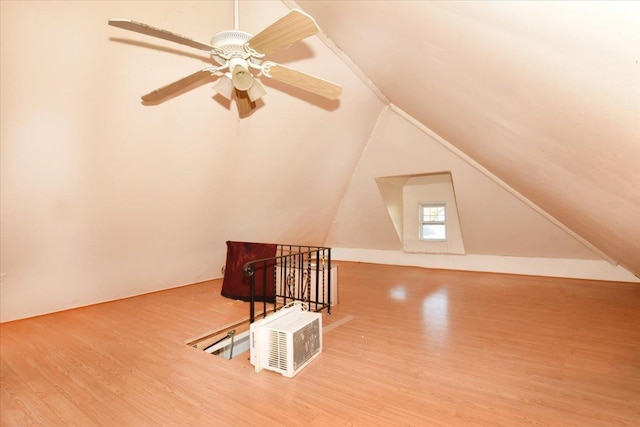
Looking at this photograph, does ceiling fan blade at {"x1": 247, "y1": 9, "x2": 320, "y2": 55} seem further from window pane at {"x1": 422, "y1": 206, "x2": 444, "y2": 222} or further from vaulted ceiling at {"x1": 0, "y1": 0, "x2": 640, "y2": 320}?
window pane at {"x1": 422, "y1": 206, "x2": 444, "y2": 222}

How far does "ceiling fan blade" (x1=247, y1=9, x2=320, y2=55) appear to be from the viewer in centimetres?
168

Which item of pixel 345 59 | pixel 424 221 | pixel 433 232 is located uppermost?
pixel 345 59

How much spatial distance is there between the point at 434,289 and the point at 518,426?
371cm

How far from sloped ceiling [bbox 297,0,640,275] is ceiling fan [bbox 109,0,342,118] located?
64cm

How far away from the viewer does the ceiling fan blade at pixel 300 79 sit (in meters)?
→ 2.24

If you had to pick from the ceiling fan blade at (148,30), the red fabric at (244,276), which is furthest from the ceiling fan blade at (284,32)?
the red fabric at (244,276)

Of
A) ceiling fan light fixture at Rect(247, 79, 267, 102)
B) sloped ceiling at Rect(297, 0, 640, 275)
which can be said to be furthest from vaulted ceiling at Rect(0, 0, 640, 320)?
ceiling fan light fixture at Rect(247, 79, 267, 102)

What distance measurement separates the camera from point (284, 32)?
71.9 inches

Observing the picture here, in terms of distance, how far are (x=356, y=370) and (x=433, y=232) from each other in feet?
19.6

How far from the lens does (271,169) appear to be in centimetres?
516

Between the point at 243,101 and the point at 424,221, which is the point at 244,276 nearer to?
the point at 243,101

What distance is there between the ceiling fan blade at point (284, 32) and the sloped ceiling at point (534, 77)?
22.9 inches

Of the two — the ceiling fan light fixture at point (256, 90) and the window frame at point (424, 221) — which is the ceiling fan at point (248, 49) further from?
the window frame at point (424, 221)

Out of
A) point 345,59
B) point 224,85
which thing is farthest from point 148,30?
point 345,59
